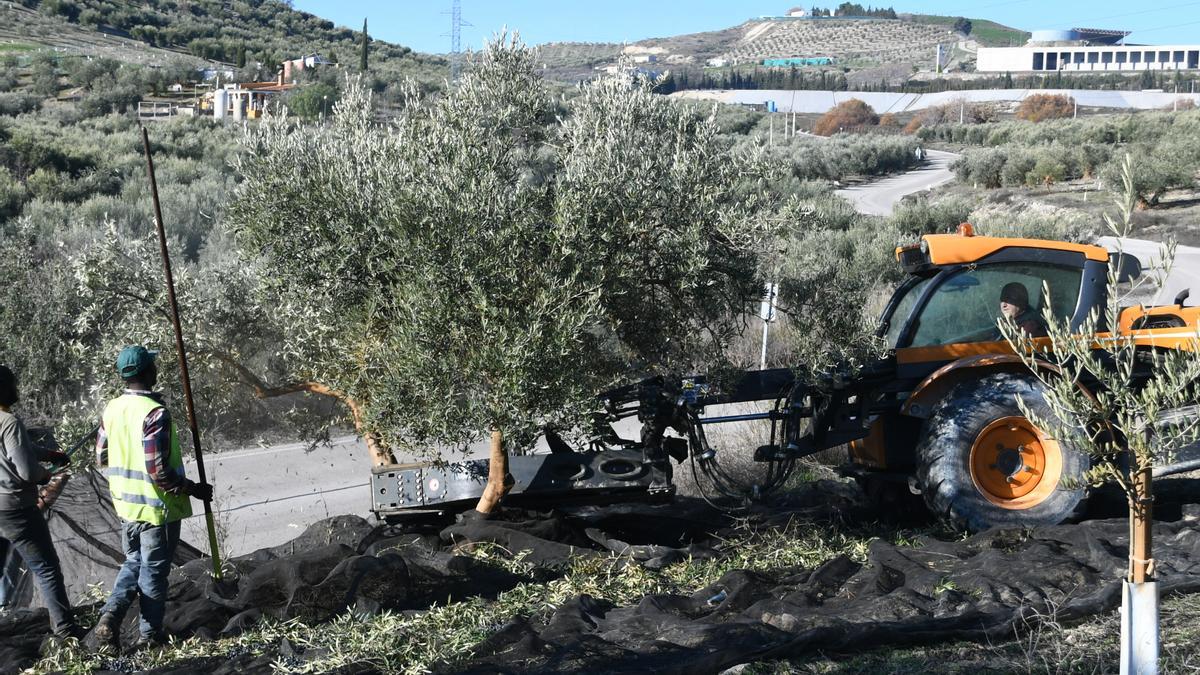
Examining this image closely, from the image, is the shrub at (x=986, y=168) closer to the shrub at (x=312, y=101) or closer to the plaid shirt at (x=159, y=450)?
the shrub at (x=312, y=101)

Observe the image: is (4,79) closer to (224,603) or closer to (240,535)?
(240,535)

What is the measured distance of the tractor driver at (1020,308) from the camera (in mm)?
7699

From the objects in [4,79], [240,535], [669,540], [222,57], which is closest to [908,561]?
[669,540]

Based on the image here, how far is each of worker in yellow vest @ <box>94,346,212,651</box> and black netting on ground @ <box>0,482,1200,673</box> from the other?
26cm

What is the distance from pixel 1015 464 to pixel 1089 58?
432 feet

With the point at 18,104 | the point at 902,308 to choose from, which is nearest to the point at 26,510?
the point at 902,308

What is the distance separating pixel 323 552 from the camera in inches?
267

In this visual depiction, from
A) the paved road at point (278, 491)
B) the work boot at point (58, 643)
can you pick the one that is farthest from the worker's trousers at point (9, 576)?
the paved road at point (278, 491)

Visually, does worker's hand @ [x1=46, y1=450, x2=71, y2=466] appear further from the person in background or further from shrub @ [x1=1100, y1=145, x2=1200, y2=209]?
shrub @ [x1=1100, y1=145, x2=1200, y2=209]

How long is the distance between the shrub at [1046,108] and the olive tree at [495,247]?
6687cm

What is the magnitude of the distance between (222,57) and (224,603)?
45.3 m

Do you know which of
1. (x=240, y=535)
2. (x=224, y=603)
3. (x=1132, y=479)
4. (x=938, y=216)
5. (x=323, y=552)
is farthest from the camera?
(x=938, y=216)

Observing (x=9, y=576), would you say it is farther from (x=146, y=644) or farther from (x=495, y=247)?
(x=495, y=247)

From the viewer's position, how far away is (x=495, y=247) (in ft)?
20.9
